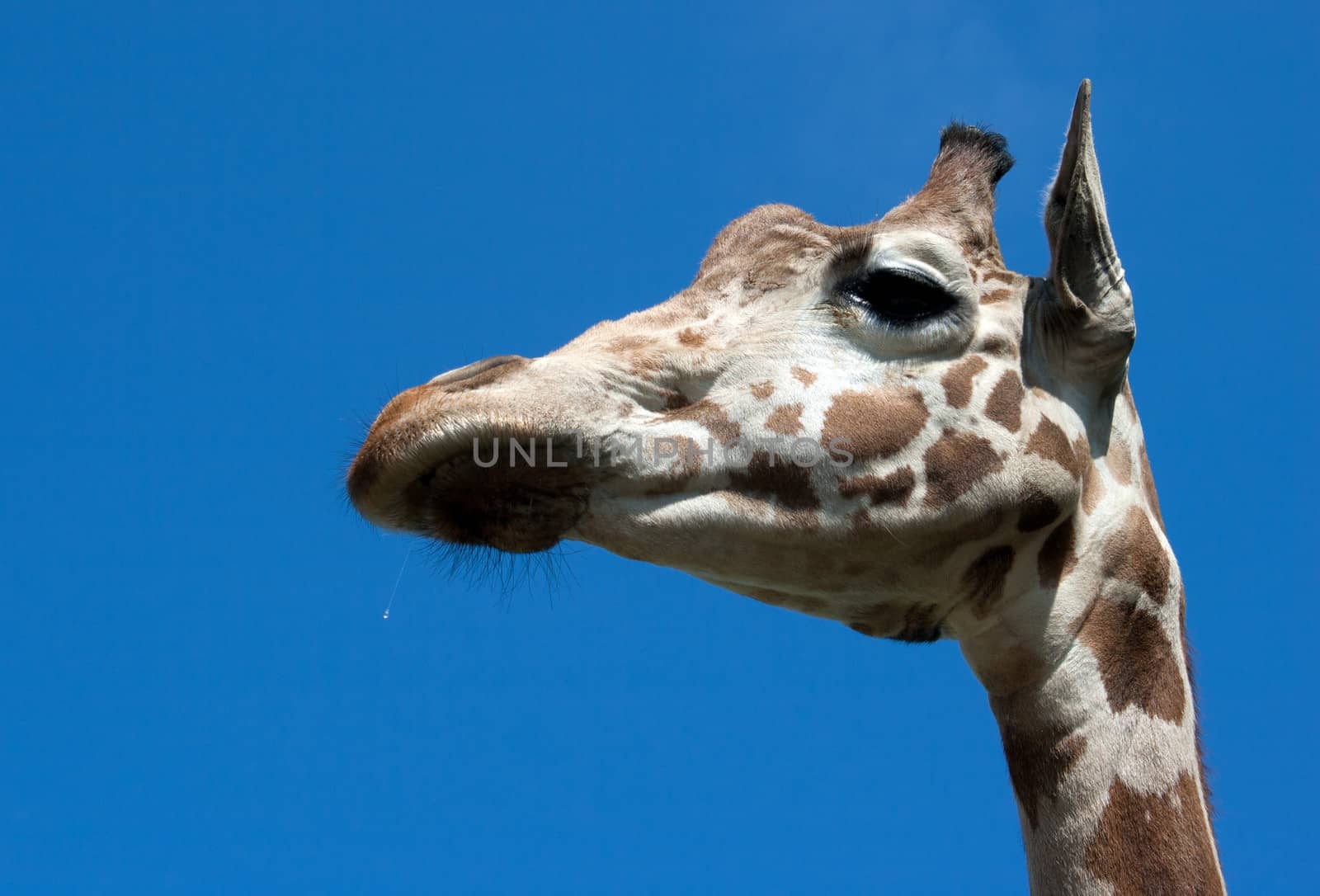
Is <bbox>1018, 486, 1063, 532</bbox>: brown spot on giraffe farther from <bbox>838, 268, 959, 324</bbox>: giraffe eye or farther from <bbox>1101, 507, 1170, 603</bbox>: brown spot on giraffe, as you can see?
<bbox>838, 268, 959, 324</bbox>: giraffe eye

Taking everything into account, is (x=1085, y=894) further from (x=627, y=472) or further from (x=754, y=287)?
(x=754, y=287)

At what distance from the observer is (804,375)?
16.3 ft

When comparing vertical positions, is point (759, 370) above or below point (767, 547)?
above

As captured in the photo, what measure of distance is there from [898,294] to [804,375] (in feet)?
1.86

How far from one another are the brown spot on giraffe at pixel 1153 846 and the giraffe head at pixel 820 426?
867mm

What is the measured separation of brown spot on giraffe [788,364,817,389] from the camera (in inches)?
195

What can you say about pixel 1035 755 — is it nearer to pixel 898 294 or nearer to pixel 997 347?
pixel 997 347

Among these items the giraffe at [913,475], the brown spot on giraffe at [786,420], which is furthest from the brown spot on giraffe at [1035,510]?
the brown spot on giraffe at [786,420]

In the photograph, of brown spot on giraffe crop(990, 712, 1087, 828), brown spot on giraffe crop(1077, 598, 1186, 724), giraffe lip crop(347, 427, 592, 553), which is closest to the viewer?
giraffe lip crop(347, 427, 592, 553)

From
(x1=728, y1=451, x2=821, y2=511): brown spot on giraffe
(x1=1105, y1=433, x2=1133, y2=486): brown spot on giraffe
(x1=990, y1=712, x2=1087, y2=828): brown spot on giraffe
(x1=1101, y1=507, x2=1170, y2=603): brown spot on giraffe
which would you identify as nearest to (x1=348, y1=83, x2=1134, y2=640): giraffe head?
(x1=728, y1=451, x2=821, y2=511): brown spot on giraffe

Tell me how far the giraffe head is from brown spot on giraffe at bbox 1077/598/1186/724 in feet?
1.03

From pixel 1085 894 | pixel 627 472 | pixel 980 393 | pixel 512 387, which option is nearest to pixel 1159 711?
pixel 1085 894

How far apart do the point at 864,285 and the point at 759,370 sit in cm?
60

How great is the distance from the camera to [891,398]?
496cm
